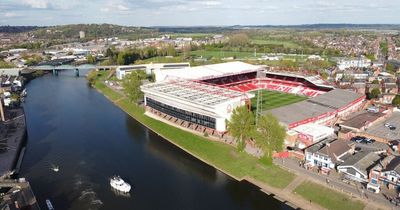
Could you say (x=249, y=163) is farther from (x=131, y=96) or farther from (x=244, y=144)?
(x=131, y=96)

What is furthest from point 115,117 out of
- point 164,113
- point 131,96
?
point 164,113

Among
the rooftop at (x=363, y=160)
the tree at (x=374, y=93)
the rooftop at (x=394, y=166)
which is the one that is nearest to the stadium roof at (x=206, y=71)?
the tree at (x=374, y=93)

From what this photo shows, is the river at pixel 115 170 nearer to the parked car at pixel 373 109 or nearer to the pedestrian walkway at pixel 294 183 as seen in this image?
the pedestrian walkway at pixel 294 183

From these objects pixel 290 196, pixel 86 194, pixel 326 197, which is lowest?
pixel 86 194

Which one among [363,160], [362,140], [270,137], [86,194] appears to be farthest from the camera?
[362,140]

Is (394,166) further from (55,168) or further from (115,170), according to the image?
(55,168)

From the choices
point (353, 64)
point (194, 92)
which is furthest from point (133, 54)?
point (353, 64)
